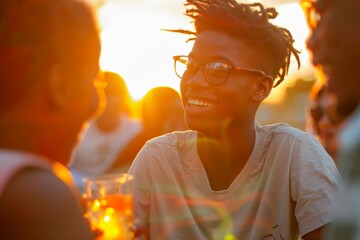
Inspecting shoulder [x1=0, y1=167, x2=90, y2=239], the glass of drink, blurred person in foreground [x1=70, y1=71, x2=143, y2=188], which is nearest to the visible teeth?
the glass of drink

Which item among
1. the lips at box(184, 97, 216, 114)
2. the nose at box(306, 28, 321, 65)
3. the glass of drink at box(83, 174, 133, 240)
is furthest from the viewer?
the lips at box(184, 97, 216, 114)

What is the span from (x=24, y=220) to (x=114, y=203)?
0.79 m

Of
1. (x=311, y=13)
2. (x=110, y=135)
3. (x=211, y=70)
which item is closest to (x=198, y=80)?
(x=211, y=70)

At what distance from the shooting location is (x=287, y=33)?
4.43 m

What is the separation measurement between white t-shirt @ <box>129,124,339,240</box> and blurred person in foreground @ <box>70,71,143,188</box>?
3.68 m

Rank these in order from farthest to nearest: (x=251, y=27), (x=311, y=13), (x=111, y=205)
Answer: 1. (x=251, y=27)
2. (x=111, y=205)
3. (x=311, y=13)

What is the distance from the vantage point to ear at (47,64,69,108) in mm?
2008

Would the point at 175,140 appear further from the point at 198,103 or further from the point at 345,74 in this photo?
the point at 345,74

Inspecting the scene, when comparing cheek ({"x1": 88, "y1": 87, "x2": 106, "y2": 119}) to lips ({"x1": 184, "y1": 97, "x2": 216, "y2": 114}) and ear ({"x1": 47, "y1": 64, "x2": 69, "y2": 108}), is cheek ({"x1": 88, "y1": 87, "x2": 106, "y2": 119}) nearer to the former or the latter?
ear ({"x1": 47, "y1": 64, "x2": 69, "y2": 108})

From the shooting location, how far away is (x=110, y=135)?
27.2ft

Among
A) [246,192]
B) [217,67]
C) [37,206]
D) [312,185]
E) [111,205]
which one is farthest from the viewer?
[217,67]

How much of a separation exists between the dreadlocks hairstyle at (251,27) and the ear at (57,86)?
2353 millimetres

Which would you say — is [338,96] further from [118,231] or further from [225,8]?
[225,8]

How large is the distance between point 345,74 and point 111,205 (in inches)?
43.1
